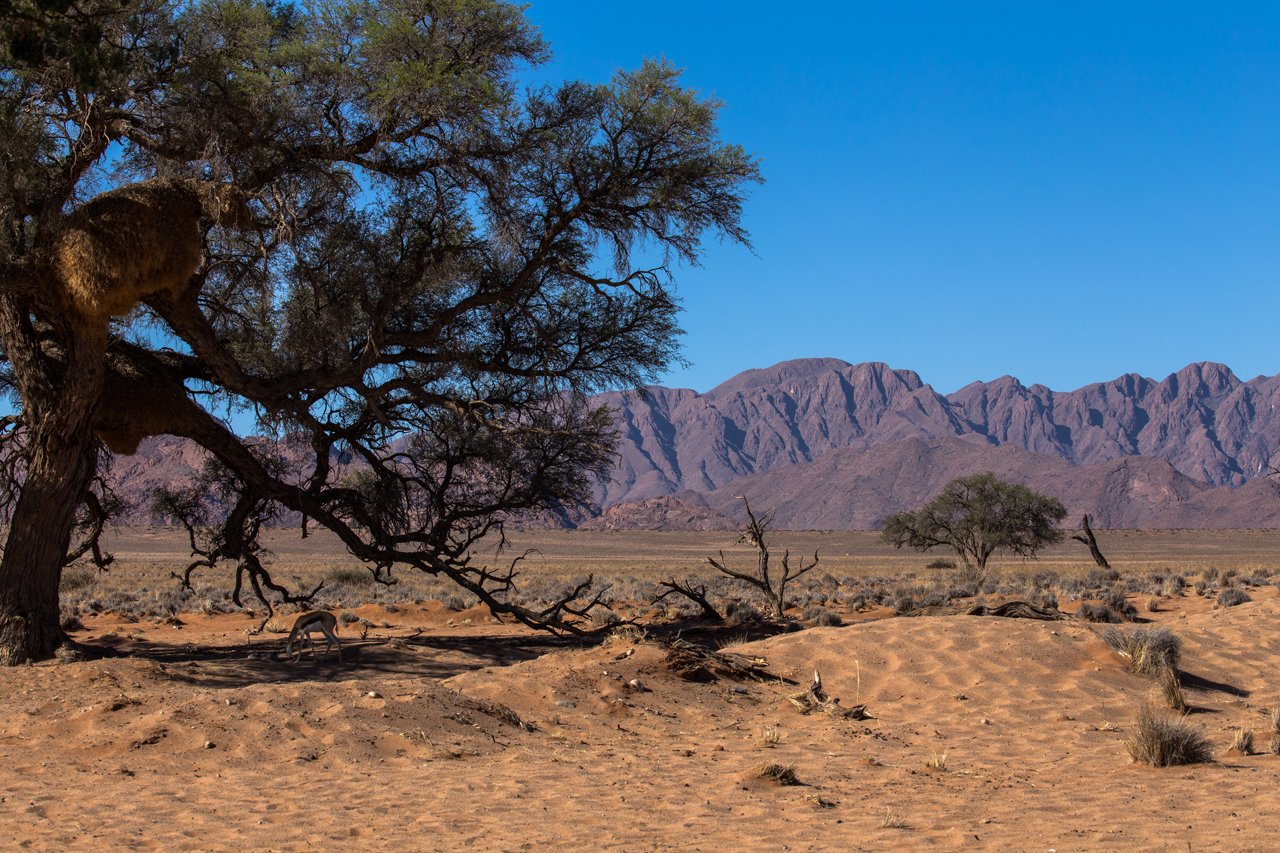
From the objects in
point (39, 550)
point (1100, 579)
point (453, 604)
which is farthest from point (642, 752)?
point (1100, 579)

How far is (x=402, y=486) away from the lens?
15148mm

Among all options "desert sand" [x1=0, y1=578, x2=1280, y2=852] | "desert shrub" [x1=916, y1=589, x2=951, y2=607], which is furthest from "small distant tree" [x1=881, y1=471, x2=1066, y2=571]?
"desert sand" [x1=0, y1=578, x2=1280, y2=852]

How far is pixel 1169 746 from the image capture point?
7.12m

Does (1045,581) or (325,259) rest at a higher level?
(325,259)

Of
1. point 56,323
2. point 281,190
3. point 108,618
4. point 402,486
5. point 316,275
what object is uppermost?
point 281,190

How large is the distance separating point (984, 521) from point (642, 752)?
38.5 meters

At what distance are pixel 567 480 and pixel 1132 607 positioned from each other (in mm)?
11367

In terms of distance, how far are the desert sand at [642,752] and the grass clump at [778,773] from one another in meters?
0.07

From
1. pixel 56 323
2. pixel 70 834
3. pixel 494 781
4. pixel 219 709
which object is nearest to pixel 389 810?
pixel 494 781

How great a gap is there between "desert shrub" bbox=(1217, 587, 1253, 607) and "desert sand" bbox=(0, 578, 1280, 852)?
651cm

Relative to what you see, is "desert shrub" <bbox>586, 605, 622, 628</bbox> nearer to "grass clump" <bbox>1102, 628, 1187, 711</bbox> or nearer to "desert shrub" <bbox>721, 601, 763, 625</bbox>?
"desert shrub" <bbox>721, 601, 763, 625</bbox>

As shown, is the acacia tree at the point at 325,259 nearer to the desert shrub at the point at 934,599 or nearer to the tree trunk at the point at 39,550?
the tree trunk at the point at 39,550

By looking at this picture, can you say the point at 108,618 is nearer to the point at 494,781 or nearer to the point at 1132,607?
the point at 494,781

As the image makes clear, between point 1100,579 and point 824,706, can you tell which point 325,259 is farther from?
point 1100,579
